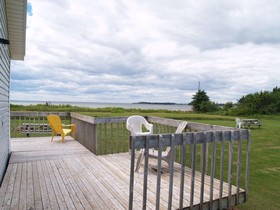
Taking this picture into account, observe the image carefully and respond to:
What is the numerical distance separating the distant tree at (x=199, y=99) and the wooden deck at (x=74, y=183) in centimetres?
3517

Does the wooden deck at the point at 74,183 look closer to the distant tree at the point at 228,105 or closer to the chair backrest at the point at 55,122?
the chair backrest at the point at 55,122

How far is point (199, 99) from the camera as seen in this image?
127 feet

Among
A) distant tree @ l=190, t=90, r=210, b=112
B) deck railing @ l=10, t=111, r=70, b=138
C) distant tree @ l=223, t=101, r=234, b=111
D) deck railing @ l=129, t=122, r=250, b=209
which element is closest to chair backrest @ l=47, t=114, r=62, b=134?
deck railing @ l=10, t=111, r=70, b=138

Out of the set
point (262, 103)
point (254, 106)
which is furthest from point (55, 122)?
point (262, 103)

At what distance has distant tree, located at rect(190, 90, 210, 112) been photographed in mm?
38469

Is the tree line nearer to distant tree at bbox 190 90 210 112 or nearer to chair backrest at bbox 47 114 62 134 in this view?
distant tree at bbox 190 90 210 112

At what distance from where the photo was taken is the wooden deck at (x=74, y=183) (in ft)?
8.40

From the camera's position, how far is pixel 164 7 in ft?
23.5

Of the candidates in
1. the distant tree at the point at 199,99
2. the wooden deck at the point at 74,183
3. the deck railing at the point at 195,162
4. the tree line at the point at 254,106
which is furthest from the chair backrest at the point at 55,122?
the distant tree at the point at 199,99

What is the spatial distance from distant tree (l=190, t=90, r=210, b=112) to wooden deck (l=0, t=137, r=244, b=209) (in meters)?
35.2

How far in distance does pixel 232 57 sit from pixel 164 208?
21.1m

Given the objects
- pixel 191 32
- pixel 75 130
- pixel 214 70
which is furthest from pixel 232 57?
pixel 75 130

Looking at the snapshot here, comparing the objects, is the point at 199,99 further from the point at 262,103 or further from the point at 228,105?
the point at 262,103

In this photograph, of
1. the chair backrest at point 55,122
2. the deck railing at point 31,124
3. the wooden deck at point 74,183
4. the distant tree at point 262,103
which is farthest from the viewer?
the distant tree at point 262,103
